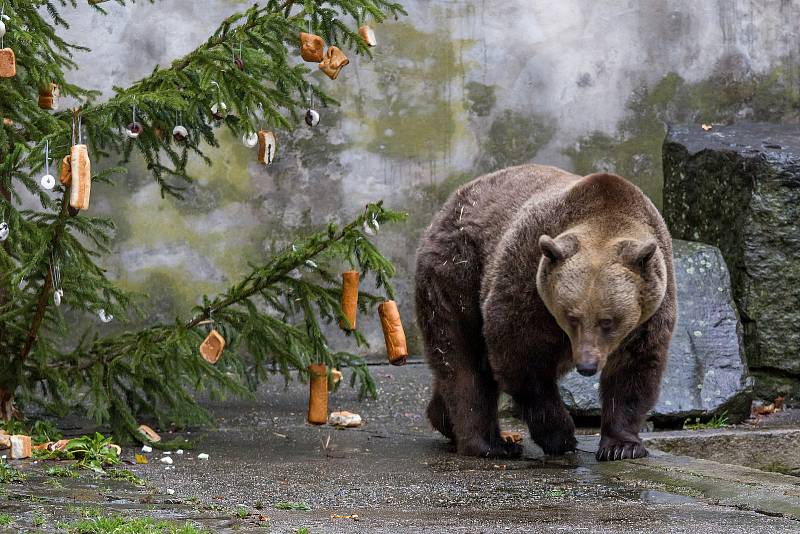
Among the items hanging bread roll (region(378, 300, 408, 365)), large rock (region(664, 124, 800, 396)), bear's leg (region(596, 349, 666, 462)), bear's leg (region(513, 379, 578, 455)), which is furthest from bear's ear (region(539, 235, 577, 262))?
large rock (region(664, 124, 800, 396))

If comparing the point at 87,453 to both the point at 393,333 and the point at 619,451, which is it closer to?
the point at 393,333

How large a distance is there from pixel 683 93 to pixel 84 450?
591 centimetres

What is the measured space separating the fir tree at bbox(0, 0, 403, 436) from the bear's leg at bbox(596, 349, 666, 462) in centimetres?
119

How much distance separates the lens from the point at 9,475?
4.61 m

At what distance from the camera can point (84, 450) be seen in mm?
5316

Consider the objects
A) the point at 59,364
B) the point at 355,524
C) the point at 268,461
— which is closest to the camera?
the point at 355,524

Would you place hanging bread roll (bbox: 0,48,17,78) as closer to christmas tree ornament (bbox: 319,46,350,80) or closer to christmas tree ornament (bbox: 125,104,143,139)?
christmas tree ornament (bbox: 125,104,143,139)

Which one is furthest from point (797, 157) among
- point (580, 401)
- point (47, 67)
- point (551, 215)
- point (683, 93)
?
point (47, 67)

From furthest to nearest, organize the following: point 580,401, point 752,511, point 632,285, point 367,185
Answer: point 367,185
point 580,401
point 632,285
point 752,511

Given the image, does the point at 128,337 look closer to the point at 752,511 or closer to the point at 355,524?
the point at 355,524

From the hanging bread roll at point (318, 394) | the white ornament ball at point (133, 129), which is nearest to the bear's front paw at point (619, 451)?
the hanging bread roll at point (318, 394)

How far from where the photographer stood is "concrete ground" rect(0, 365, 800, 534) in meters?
3.83

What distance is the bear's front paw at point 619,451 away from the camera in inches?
217

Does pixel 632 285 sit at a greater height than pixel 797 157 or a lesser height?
lesser
